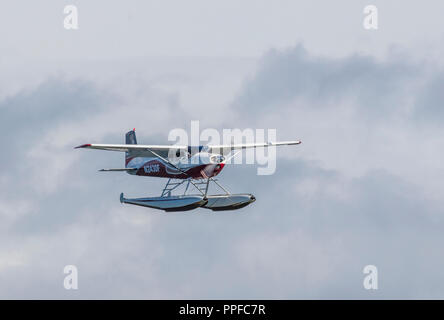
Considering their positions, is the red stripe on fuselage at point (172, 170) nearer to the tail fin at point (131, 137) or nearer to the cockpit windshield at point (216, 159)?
the cockpit windshield at point (216, 159)

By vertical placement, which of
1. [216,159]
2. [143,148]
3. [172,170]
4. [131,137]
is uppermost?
[131,137]

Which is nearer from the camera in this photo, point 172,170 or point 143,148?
point 172,170

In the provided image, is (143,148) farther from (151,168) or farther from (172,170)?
(172,170)

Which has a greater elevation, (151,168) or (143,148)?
(143,148)

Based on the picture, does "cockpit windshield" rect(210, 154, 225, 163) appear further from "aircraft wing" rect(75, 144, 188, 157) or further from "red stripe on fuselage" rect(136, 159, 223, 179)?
"aircraft wing" rect(75, 144, 188, 157)

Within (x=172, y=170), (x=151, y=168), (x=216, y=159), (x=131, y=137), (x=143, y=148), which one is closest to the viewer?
(x=216, y=159)

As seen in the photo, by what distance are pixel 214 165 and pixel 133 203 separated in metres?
5.75

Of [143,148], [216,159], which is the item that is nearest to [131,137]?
[143,148]

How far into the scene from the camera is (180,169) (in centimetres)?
4484

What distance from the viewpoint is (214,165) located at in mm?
43219
